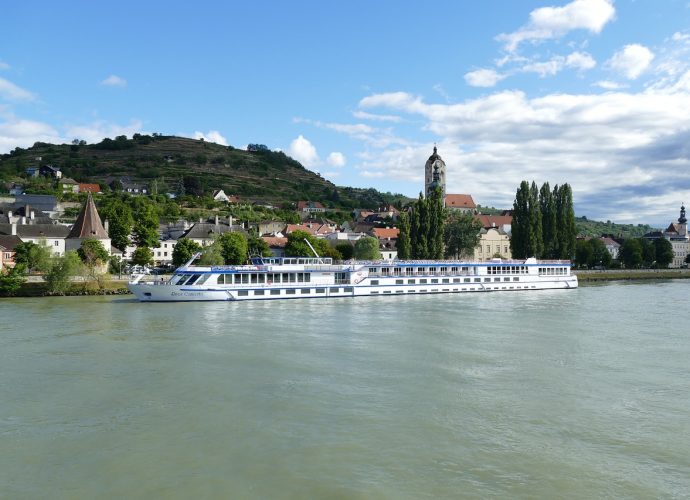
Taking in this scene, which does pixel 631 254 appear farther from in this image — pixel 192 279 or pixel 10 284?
pixel 10 284

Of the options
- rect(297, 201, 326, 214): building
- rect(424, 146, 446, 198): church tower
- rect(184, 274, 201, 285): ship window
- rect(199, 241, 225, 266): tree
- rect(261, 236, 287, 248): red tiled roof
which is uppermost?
rect(424, 146, 446, 198): church tower

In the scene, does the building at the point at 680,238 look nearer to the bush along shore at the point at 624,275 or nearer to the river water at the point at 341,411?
the bush along shore at the point at 624,275

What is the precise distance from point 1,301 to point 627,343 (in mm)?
39533

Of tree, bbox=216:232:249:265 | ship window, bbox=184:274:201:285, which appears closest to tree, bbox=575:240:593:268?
tree, bbox=216:232:249:265

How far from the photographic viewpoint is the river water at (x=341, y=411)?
440 inches

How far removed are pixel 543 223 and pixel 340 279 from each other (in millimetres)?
36108

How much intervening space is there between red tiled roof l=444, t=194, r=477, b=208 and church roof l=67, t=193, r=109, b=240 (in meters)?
81.6

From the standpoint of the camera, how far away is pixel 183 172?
16250 centimetres

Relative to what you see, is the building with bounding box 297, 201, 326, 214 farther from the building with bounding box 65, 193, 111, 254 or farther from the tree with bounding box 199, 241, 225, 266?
the tree with bounding box 199, 241, 225, 266

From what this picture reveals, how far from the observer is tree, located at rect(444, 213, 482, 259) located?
7188 cm

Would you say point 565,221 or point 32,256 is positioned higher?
point 565,221

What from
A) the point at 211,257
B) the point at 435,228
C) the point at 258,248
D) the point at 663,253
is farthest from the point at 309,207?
the point at 211,257

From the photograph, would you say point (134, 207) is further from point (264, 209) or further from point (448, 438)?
point (448, 438)

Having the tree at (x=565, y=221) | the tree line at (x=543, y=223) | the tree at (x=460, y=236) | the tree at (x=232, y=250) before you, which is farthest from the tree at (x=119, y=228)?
the tree at (x=565, y=221)
